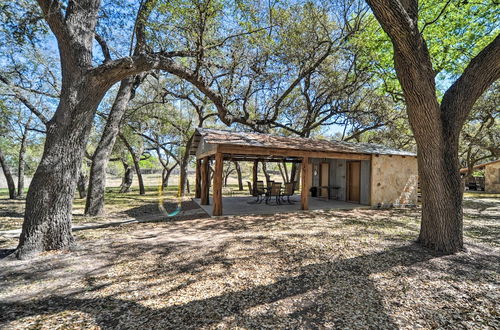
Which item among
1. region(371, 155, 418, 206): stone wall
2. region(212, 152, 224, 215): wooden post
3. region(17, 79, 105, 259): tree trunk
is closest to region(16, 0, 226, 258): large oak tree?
region(17, 79, 105, 259): tree trunk

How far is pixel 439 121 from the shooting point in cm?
423

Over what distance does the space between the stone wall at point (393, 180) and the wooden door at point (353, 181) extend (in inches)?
44.0

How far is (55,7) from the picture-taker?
432 centimetres

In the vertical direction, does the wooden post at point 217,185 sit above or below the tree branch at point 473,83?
below

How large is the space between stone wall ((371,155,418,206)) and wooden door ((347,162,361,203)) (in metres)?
1.12

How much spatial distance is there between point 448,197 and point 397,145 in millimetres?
16730

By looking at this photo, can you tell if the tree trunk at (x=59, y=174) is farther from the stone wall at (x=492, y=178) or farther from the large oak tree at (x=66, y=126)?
the stone wall at (x=492, y=178)

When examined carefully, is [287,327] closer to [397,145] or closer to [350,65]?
[350,65]

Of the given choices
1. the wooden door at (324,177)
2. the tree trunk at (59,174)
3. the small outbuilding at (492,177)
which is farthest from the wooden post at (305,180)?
the small outbuilding at (492,177)

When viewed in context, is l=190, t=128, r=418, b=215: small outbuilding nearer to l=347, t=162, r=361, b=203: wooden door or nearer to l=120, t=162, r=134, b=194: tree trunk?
l=347, t=162, r=361, b=203: wooden door

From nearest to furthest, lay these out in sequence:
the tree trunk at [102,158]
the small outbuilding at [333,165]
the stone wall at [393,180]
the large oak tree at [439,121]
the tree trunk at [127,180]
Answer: the large oak tree at [439,121] → the small outbuilding at [333,165] → the tree trunk at [102,158] → the stone wall at [393,180] → the tree trunk at [127,180]

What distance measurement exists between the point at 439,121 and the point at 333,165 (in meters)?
8.84

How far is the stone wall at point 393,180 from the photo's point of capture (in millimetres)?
10133

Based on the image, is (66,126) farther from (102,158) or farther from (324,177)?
(324,177)
